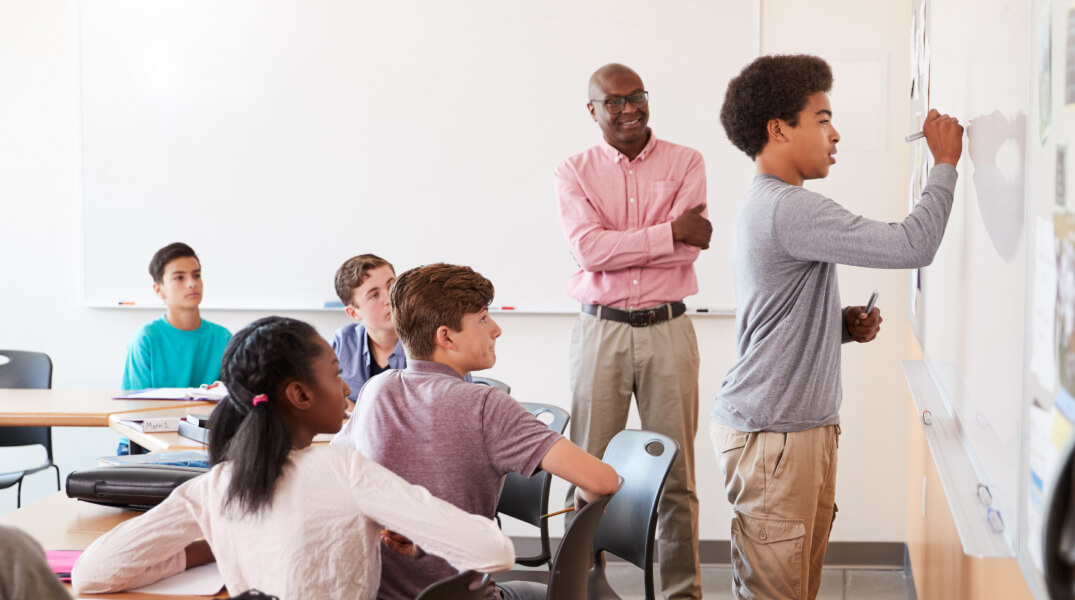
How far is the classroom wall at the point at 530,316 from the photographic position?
392cm

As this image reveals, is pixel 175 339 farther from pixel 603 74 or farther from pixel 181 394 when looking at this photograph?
pixel 603 74

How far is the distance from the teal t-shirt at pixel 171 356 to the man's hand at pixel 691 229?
187 centimetres

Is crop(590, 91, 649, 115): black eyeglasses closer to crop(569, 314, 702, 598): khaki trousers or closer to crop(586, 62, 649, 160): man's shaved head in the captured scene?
crop(586, 62, 649, 160): man's shaved head

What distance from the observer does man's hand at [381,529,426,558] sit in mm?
1709

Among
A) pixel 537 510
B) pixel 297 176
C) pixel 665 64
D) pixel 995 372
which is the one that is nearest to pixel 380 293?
pixel 537 510

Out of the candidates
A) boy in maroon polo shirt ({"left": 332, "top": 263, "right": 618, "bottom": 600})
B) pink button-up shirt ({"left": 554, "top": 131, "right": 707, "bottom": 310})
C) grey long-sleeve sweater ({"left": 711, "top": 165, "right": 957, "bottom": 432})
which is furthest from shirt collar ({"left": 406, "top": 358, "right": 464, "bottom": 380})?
pink button-up shirt ({"left": 554, "top": 131, "right": 707, "bottom": 310})

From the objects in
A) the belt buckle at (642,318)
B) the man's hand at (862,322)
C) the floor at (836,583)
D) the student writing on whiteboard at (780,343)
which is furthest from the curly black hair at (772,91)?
the floor at (836,583)

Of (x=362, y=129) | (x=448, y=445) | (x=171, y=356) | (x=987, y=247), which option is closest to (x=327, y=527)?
(x=448, y=445)

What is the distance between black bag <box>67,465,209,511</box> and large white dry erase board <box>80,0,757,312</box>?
232 cm

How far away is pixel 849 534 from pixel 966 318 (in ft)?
8.55

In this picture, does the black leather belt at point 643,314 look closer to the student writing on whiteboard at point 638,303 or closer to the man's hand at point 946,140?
the student writing on whiteboard at point 638,303

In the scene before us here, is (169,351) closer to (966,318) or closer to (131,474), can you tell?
(131,474)

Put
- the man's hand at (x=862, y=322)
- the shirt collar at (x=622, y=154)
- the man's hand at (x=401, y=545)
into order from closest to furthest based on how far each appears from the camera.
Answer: the man's hand at (x=401, y=545)
the man's hand at (x=862, y=322)
the shirt collar at (x=622, y=154)

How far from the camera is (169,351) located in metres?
3.76
